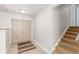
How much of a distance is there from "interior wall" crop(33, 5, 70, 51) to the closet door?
4.1 inches

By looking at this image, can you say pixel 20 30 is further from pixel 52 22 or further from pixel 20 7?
pixel 52 22

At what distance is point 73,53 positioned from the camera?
124 cm

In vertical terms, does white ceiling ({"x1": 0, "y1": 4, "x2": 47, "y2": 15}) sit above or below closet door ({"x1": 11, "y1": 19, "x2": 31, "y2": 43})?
above

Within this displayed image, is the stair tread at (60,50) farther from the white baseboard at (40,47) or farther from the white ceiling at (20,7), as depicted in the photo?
the white ceiling at (20,7)

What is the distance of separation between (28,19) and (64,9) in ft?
1.55

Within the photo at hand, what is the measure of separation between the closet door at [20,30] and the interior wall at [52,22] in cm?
10

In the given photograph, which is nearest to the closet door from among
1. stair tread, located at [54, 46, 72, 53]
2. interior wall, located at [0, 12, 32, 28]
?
interior wall, located at [0, 12, 32, 28]

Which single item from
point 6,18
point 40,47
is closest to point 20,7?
point 6,18

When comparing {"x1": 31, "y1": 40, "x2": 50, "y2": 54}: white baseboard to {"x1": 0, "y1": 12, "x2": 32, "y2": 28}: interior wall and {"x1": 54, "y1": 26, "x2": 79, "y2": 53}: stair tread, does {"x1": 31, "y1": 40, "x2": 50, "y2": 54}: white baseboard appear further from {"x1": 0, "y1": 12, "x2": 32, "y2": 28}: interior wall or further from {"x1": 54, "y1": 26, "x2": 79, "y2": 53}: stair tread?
{"x1": 0, "y1": 12, "x2": 32, "y2": 28}: interior wall

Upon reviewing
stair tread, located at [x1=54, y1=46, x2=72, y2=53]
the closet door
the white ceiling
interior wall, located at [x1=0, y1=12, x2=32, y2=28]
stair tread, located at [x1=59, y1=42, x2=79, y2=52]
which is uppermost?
the white ceiling

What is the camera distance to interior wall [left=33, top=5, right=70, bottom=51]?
130 cm
